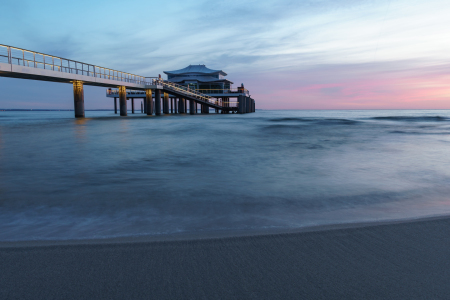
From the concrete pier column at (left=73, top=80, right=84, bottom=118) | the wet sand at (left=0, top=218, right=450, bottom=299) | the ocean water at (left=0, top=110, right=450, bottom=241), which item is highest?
the concrete pier column at (left=73, top=80, right=84, bottom=118)

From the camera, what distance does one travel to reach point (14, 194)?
4113 millimetres

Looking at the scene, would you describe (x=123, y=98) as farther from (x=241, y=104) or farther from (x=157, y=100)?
(x=241, y=104)

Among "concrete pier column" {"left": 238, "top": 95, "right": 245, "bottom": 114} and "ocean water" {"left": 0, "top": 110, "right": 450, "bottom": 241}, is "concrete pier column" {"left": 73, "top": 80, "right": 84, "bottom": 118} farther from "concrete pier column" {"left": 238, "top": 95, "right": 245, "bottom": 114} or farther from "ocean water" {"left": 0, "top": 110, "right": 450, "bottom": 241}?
"concrete pier column" {"left": 238, "top": 95, "right": 245, "bottom": 114}

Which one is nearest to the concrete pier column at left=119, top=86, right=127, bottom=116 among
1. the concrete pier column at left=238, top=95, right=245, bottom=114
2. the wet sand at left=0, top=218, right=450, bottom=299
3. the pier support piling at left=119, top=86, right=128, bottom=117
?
the pier support piling at left=119, top=86, right=128, bottom=117

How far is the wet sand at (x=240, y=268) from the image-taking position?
1.61 metres

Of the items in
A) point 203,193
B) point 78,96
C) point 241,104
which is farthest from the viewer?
point 241,104

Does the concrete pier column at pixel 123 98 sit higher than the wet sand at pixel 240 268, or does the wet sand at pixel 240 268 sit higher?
the concrete pier column at pixel 123 98

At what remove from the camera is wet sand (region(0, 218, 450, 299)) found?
1.61 metres

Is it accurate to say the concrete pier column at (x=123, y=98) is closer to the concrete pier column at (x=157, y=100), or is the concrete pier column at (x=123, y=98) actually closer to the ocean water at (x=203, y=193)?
the concrete pier column at (x=157, y=100)

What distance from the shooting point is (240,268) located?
1.86 m

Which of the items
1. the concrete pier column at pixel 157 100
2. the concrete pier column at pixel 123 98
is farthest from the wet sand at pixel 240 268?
the concrete pier column at pixel 157 100

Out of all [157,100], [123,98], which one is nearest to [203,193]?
[123,98]

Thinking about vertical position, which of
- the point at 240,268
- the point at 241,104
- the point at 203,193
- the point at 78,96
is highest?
the point at 241,104

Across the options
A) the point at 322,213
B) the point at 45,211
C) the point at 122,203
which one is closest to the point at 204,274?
the point at 322,213
